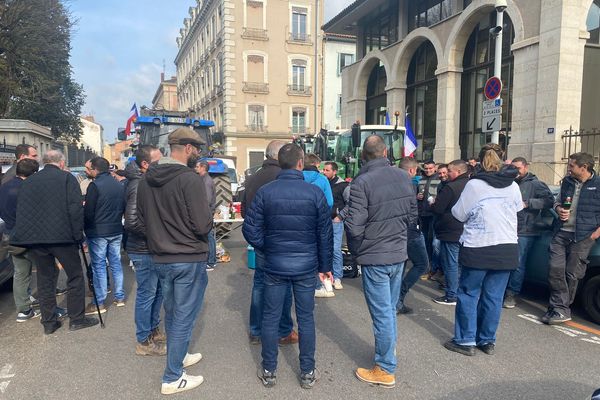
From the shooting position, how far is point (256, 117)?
3525cm

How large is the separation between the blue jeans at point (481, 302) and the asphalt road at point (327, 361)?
0.22 m

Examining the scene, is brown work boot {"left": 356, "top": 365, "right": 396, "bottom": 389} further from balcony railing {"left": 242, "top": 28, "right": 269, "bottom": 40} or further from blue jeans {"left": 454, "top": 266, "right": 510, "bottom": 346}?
balcony railing {"left": 242, "top": 28, "right": 269, "bottom": 40}

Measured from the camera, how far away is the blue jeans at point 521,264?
5.43 metres

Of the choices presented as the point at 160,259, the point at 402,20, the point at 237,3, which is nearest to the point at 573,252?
the point at 160,259

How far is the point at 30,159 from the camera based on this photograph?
16.6ft

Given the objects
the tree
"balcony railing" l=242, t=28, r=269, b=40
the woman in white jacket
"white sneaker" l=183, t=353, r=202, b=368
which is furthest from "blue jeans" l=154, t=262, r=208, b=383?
"balcony railing" l=242, t=28, r=269, b=40

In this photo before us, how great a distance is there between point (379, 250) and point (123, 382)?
2.40 metres

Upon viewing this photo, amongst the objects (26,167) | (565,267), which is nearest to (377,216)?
(565,267)

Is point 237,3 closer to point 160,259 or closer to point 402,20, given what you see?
point 402,20

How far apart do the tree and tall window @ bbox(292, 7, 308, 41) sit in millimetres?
16825

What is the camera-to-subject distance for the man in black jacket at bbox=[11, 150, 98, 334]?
14.6ft

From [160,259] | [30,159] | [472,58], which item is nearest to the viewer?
[160,259]

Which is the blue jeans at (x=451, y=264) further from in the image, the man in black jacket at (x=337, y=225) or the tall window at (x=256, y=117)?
the tall window at (x=256, y=117)

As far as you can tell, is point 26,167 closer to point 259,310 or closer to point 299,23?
point 259,310
